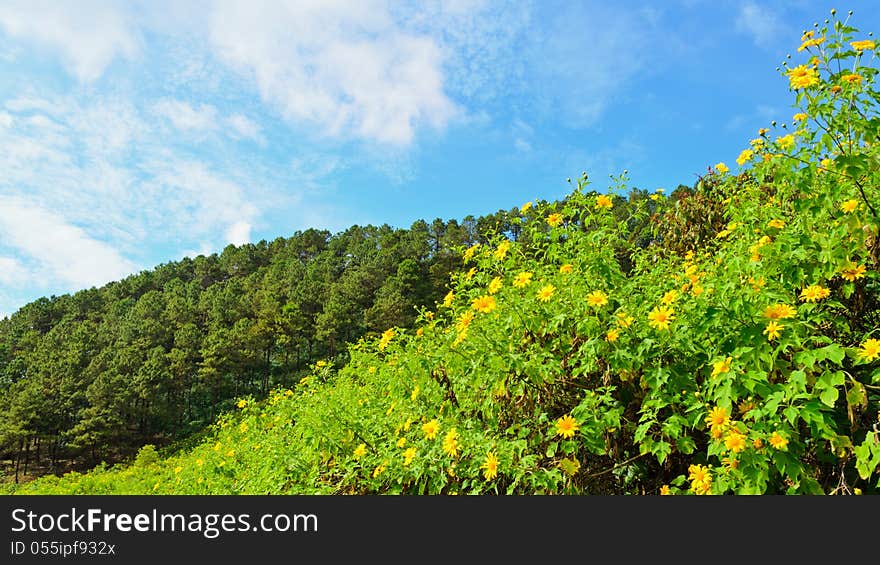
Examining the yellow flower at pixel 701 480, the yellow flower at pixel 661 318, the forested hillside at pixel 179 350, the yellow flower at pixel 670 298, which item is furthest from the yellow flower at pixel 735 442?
the forested hillside at pixel 179 350

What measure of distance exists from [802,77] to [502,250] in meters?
1.25

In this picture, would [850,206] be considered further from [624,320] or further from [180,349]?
[180,349]

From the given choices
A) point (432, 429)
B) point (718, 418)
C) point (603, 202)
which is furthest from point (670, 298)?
point (432, 429)

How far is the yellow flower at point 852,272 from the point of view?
173cm

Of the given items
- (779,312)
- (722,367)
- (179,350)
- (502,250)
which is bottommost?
(722,367)

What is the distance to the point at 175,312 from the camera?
38.9 metres

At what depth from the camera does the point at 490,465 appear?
196 centimetres

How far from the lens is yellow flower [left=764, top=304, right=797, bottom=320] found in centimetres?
170

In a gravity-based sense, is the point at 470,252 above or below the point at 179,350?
below

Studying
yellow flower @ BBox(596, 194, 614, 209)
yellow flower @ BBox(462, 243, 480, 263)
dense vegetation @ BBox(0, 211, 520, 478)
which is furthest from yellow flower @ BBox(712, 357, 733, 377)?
dense vegetation @ BBox(0, 211, 520, 478)

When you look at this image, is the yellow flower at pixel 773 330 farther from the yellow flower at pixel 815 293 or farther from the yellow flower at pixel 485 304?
the yellow flower at pixel 485 304

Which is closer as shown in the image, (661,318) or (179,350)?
(661,318)

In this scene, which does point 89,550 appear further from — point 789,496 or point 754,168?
point 754,168

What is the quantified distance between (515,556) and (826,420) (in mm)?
1005
